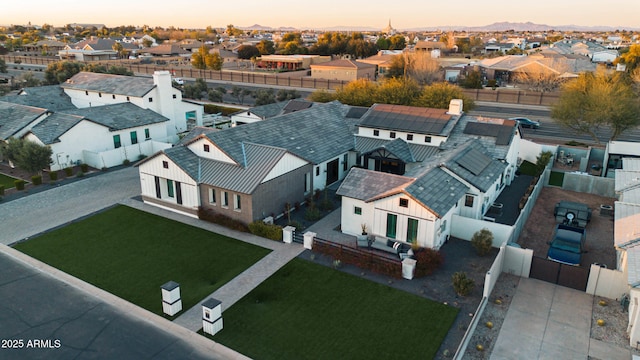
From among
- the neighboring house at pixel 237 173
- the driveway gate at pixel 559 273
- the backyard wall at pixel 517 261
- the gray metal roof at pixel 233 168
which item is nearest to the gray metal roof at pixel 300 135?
the neighboring house at pixel 237 173

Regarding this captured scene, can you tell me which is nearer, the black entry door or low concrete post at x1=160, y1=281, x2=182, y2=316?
low concrete post at x1=160, y1=281, x2=182, y2=316

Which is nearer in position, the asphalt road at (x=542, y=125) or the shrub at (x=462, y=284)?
the shrub at (x=462, y=284)

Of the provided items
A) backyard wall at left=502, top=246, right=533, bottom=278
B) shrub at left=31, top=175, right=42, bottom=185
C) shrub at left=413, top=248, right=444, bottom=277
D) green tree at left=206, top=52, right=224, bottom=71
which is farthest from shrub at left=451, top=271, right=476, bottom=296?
green tree at left=206, top=52, right=224, bottom=71

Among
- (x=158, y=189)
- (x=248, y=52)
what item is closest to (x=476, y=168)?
(x=158, y=189)

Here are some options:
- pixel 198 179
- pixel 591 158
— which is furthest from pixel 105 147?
pixel 591 158

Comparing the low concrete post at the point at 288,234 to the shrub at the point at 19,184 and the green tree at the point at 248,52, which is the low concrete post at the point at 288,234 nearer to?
the shrub at the point at 19,184

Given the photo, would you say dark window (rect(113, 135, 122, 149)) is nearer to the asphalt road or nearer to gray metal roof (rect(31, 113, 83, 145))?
gray metal roof (rect(31, 113, 83, 145))

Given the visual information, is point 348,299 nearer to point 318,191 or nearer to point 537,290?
point 537,290
